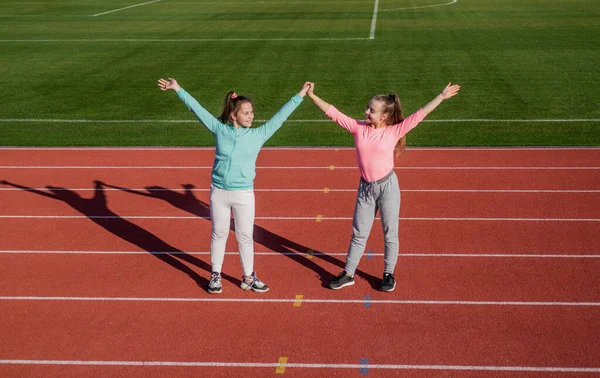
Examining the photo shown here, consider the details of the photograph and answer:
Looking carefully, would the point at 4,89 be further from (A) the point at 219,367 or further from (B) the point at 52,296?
(A) the point at 219,367

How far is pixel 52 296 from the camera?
23.9ft

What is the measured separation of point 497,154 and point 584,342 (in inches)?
244

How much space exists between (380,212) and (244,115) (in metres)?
1.56

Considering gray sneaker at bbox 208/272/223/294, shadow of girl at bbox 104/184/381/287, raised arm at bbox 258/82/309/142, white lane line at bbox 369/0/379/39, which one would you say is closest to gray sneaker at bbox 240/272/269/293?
gray sneaker at bbox 208/272/223/294

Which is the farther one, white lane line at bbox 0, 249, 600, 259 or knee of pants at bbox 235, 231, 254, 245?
white lane line at bbox 0, 249, 600, 259

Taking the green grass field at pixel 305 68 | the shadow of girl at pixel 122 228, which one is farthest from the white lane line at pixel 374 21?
the shadow of girl at pixel 122 228

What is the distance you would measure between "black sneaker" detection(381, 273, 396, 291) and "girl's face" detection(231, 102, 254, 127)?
202 centimetres

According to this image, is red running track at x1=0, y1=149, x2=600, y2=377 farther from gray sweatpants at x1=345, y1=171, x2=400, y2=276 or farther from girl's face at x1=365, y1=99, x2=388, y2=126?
girl's face at x1=365, y1=99, x2=388, y2=126

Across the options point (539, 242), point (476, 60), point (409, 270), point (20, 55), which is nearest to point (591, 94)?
point (476, 60)

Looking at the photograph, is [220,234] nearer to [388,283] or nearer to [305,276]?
[305,276]

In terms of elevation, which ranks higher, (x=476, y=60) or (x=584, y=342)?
(x=476, y=60)

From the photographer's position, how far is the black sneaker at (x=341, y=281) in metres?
7.25

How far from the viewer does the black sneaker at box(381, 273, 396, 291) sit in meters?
7.16

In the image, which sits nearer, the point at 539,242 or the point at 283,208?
the point at 539,242
